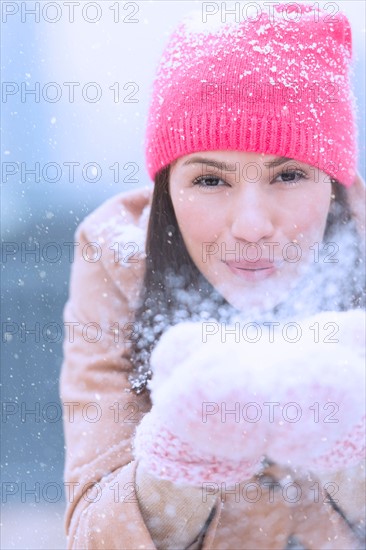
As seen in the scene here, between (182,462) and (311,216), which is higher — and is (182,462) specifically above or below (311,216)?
below

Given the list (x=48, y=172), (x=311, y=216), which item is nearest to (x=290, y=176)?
(x=311, y=216)

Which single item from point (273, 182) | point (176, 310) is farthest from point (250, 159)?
point (176, 310)

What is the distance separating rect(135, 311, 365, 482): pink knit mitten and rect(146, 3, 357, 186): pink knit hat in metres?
0.14

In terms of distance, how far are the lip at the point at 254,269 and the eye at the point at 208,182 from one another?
2.3 inches

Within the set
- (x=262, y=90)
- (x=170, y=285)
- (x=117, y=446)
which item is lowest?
(x=117, y=446)

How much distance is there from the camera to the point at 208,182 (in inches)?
22.7

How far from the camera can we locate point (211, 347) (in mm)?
468

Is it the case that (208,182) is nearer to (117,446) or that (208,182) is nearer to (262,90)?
(262,90)

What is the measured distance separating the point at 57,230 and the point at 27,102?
0.42 ft

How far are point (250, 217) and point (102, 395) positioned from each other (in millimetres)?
187

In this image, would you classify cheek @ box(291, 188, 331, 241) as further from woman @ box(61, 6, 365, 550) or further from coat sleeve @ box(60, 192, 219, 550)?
coat sleeve @ box(60, 192, 219, 550)

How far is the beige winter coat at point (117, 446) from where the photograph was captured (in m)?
0.55

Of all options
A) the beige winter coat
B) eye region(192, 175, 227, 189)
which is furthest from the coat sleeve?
eye region(192, 175, 227, 189)

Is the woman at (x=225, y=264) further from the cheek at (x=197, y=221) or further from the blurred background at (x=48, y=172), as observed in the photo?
the blurred background at (x=48, y=172)
